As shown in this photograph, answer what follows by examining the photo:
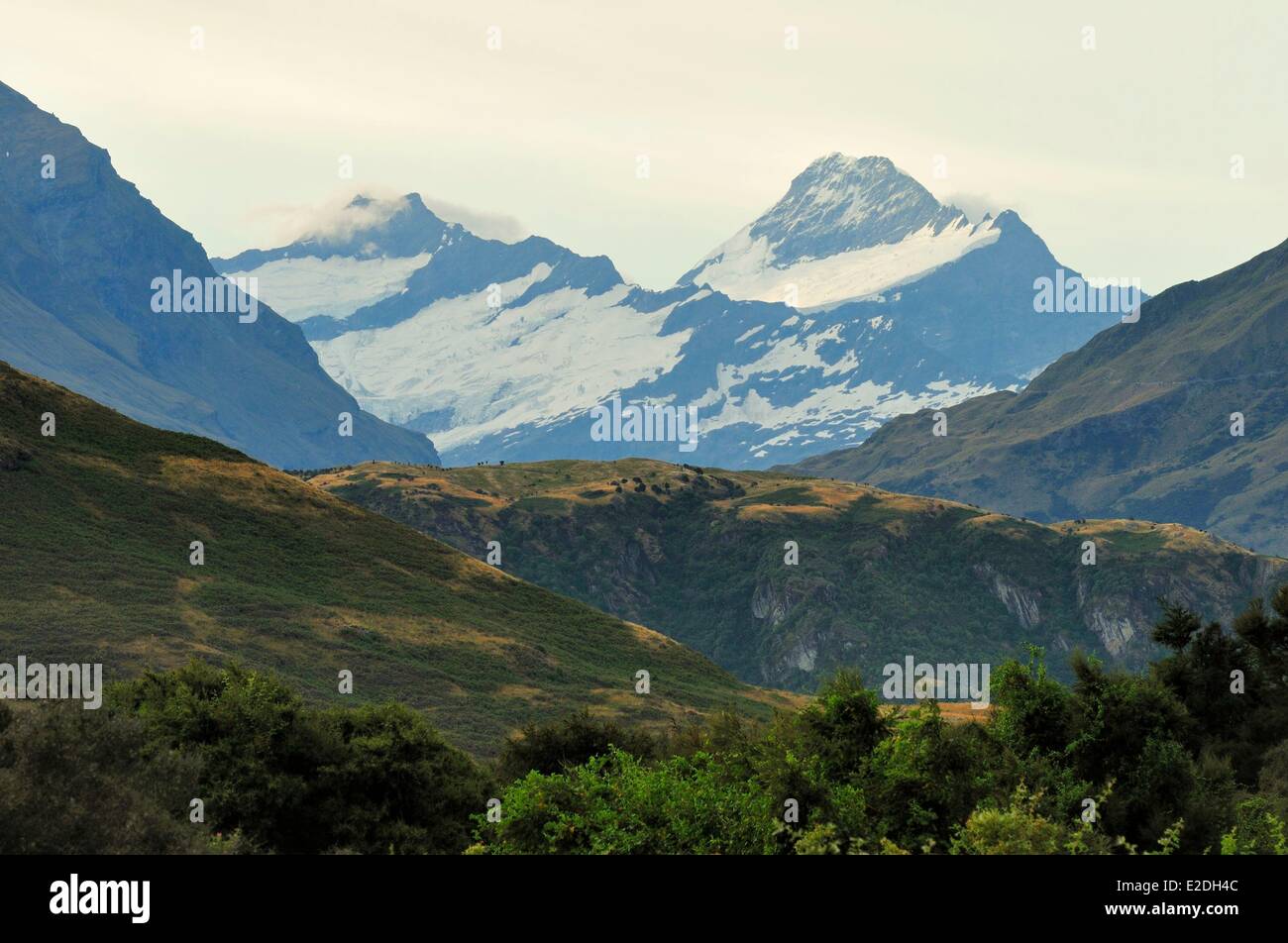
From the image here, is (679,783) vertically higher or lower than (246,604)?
lower

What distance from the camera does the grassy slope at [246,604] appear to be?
470 feet

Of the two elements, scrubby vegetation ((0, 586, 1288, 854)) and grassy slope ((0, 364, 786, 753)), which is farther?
grassy slope ((0, 364, 786, 753))

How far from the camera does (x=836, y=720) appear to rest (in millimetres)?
52812

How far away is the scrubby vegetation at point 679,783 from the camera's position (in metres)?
40.8

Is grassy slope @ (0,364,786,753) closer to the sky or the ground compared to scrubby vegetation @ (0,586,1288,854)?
closer to the sky

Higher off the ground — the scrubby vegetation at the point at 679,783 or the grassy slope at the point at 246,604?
the grassy slope at the point at 246,604

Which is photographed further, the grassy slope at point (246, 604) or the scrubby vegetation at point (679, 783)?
the grassy slope at point (246, 604)

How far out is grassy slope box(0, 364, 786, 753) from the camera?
14338cm

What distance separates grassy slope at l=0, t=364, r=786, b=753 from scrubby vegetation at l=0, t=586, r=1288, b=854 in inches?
2755

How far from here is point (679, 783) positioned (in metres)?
46.3

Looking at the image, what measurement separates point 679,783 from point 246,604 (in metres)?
126

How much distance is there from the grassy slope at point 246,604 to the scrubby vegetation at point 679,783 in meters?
70.0
